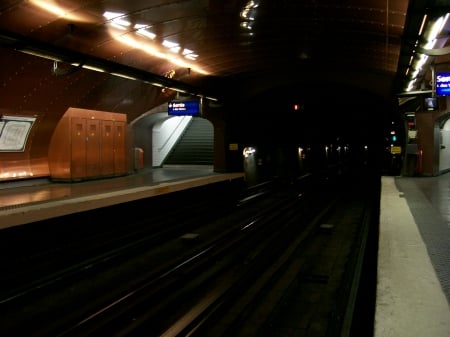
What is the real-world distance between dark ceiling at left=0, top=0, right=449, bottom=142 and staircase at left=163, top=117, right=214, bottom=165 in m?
6.62

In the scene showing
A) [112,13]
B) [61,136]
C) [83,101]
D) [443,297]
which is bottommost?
[443,297]

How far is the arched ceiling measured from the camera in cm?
862

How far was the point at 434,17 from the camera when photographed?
6203mm

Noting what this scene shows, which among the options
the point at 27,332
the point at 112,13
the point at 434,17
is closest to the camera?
the point at 27,332

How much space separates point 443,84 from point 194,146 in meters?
15.4

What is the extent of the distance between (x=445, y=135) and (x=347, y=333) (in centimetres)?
→ 1816

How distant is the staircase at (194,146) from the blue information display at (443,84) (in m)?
13.5

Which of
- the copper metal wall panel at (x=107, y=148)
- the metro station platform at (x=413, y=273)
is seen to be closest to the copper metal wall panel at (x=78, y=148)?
the copper metal wall panel at (x=107, y=148)

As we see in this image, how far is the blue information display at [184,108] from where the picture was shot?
15672 millimetres

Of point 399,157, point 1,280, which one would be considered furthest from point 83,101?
point 399,157

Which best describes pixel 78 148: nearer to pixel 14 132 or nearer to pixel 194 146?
pixel 14 132

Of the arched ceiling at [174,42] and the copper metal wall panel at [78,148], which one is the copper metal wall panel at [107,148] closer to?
the arched ceiling at [174,42]

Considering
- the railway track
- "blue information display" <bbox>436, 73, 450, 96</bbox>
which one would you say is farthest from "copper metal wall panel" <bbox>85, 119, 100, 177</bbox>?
"blue information display" <bbox>436, 73, 450, 96</bbox>

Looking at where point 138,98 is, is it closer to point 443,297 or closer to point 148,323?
point 148,323
